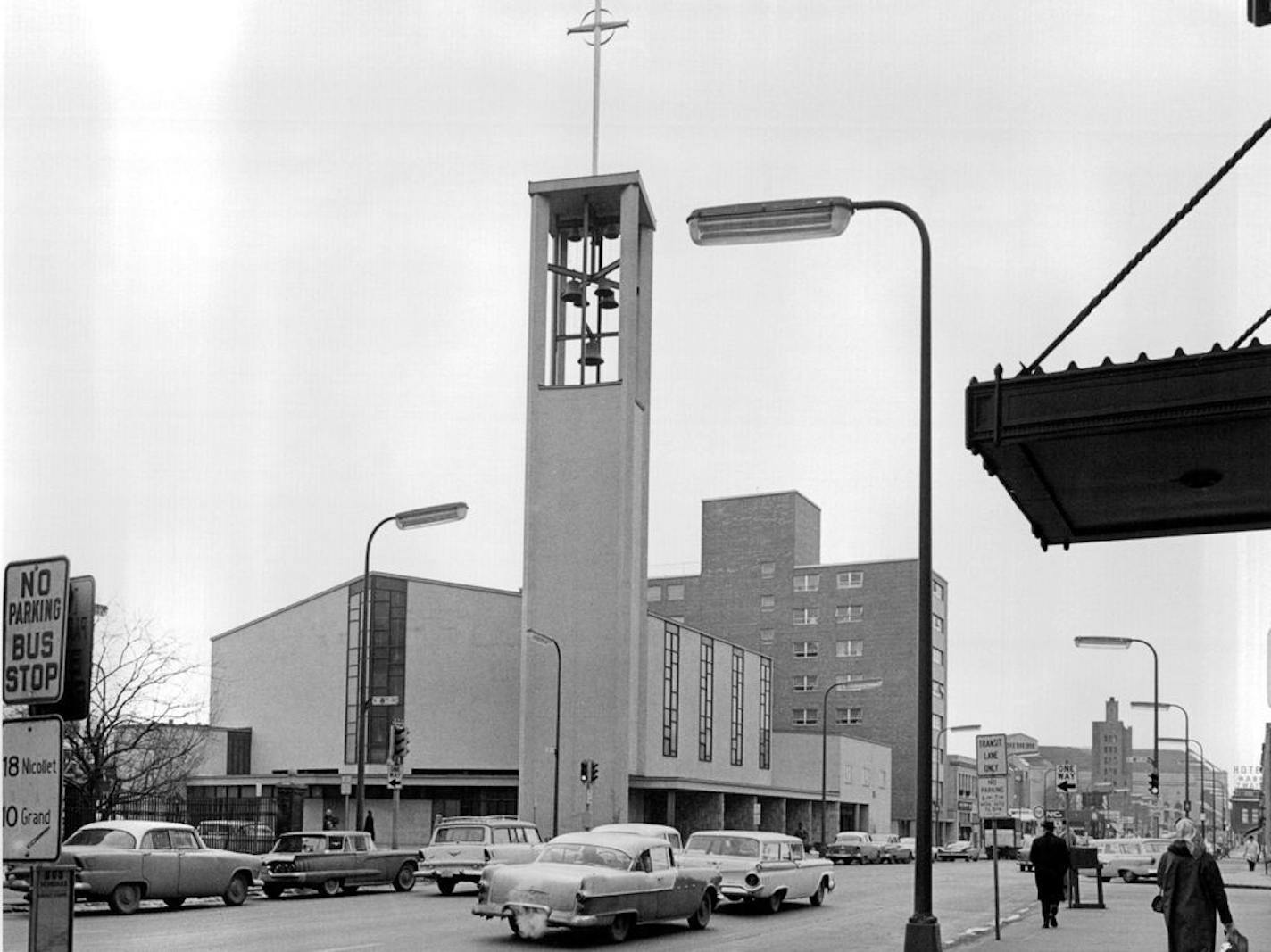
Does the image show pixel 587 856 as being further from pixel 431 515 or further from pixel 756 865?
pixel 431 515

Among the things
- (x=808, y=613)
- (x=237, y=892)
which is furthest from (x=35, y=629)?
(x=808, y=613)

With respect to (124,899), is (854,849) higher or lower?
lower

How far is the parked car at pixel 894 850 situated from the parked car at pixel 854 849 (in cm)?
41

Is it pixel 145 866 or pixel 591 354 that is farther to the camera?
pixel 591 354

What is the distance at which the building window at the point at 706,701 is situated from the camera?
277 feet

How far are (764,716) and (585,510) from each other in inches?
1292

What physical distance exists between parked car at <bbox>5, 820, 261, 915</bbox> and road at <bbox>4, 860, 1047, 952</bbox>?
347mm

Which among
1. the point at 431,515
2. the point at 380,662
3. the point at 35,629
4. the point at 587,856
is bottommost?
the point at 587,856

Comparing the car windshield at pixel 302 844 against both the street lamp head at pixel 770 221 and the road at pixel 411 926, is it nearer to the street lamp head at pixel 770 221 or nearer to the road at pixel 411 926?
the road at pixel 411 926

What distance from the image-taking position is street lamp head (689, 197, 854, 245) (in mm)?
15062

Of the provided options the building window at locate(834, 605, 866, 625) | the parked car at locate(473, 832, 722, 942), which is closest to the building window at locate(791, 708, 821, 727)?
the building window at locate(834, 605, 866, 625)

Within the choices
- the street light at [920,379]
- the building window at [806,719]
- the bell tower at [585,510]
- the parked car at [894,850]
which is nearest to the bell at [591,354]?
the bell tower at [585,510]

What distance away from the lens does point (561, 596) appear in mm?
68250

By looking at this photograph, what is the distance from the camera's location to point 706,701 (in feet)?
281
